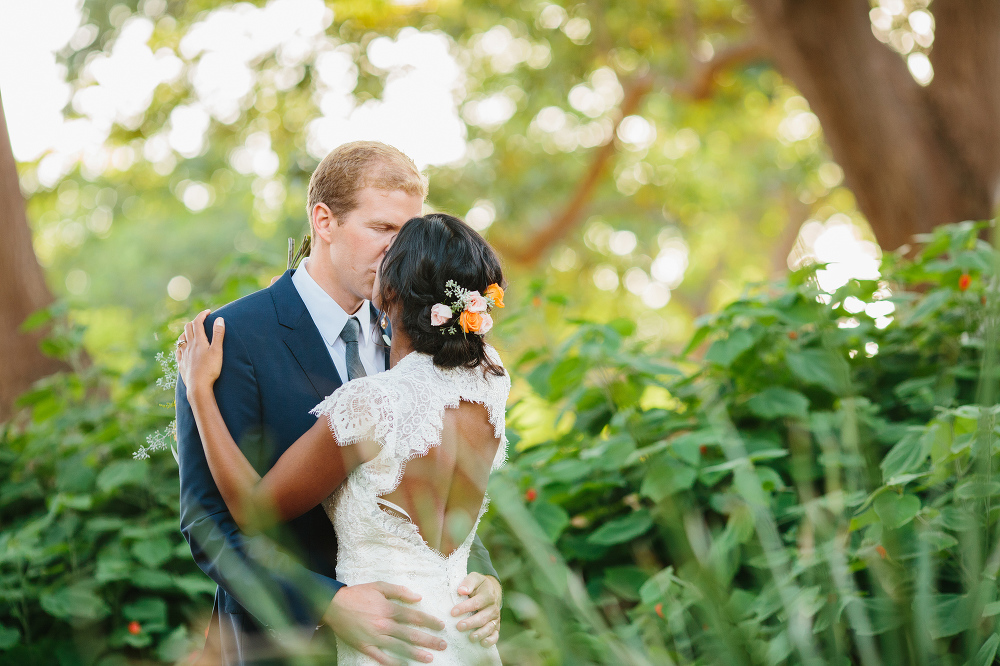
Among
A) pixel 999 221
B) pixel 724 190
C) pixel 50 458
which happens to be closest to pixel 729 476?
pixel 999 221

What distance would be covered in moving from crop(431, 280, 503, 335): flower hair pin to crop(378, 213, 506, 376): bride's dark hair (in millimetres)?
14

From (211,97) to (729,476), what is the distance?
374 inches

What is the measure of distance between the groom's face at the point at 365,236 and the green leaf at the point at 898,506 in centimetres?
160

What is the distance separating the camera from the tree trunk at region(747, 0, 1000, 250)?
567 cm

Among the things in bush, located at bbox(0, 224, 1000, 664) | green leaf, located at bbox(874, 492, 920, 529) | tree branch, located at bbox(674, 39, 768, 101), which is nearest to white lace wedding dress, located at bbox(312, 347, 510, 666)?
bush, located at bbox(0, 224, 1000, 664)

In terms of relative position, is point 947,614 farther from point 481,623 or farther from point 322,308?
point 322,308

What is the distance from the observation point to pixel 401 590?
1.99 m

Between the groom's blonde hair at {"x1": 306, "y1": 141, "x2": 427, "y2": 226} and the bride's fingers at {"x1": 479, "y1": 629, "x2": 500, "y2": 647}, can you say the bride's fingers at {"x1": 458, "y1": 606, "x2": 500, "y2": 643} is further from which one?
the groom's blonde hair at {"x1": 306, "y1": 141, "x2": 427, "y2": 226}

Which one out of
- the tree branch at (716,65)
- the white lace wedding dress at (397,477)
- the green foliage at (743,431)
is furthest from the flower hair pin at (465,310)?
the tree branch at (716,65)

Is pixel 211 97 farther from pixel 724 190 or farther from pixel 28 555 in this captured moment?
pixel 724 190

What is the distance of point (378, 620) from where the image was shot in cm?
195

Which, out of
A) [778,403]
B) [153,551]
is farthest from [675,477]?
[153,551]

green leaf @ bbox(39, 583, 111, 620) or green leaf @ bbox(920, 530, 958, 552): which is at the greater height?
green leaf @ bbox(39, 583, 111, 620)

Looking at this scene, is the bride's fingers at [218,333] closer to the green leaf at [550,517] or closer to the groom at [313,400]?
the groom at [313,400]
